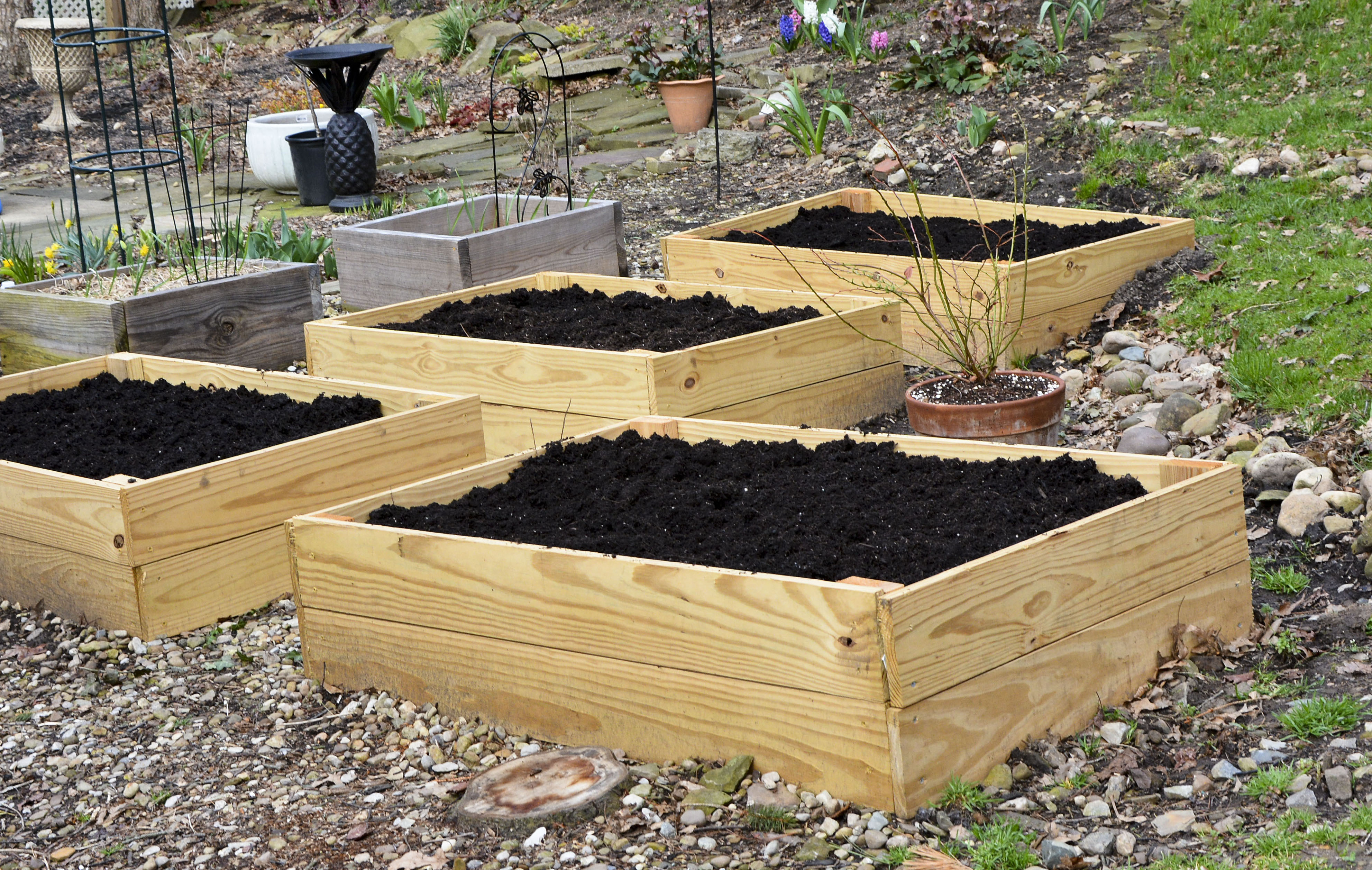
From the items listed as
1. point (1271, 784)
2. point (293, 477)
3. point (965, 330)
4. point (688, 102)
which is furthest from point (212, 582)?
point (688, 102)

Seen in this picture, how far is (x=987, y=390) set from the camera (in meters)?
4.11

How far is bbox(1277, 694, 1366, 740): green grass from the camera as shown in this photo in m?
2.64

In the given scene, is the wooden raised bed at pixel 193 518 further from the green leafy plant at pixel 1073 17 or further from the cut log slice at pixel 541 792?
the green leafy plant at pixel 1073 17

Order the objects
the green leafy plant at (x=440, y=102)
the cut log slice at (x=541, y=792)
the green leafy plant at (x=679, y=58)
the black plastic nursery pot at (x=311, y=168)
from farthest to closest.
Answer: the green leafy plant at (x=440, y=102), the green leafy plant at (x=679, y=58), the black plastic nursery pot at (x=311, y=168), the cut log slice at (x=541, y=792)

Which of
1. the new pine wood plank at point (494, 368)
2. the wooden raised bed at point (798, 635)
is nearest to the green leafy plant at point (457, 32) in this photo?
the new pine wood plank at point (494, 368)

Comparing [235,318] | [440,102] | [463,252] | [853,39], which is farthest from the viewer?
[440,102]

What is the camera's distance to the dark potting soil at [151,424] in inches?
158

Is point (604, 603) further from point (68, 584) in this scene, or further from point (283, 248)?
point (283, 248)

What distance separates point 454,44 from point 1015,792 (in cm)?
1357

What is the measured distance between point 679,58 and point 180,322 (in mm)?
6296

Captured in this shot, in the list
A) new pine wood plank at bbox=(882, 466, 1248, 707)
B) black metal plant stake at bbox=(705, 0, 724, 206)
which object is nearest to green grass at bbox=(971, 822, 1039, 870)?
new pine wood plank at bbox=(882, 466, 1248, 707)

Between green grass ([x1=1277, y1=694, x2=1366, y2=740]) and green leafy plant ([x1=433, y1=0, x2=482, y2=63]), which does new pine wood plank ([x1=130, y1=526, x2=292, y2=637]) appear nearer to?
green grass ([x1=1277, y1=694, x2=1366, y2=740])

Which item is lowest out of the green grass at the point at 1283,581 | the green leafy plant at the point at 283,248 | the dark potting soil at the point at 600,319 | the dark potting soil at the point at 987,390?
the green grass at the point at 1283,581

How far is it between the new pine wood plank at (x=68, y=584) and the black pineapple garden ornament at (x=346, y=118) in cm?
551
